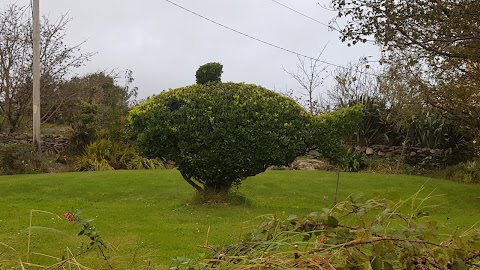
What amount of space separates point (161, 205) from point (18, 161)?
23.1ft

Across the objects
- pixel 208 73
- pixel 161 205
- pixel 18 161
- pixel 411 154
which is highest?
pixel 208 73

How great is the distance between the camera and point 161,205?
8.81 meters

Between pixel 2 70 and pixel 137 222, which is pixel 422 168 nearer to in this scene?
pixel 137 222

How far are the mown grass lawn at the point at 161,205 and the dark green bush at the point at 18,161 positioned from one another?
5.30 feet

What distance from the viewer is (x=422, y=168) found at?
16766 mm

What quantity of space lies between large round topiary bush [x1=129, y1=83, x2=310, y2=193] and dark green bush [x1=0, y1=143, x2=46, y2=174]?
7.15 m

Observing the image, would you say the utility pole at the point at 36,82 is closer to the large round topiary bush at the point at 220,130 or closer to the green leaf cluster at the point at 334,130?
the large round topiary bush at the point at 220,130

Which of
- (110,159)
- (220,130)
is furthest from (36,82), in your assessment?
(220,130)

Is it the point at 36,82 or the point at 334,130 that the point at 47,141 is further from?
the point at 334,130

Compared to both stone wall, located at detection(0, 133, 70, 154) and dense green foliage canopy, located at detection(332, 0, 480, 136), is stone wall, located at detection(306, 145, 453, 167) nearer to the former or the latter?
dense green foliage canopy, located at detection(332, 0, 480, 136)

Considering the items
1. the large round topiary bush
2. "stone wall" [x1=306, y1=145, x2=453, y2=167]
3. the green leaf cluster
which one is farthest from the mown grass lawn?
"stone wall" [x1=306, y1=145, x2=453, y2=167]

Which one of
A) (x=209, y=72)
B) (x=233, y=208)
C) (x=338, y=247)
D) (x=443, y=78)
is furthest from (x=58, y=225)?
(x=443, y=78)

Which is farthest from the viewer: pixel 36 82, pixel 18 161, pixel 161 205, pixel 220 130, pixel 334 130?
pixel 36 82

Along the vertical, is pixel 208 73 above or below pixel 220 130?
above
